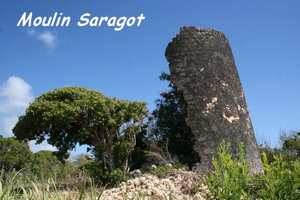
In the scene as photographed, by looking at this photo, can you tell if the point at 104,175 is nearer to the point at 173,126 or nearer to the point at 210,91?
the point at 173,126

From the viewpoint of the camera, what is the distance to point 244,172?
7414 millimetres

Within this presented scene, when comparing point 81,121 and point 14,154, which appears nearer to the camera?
point 81,121

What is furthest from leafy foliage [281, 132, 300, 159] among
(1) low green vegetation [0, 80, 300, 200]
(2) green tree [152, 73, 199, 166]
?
(2) green tree [152, 73, 199, 166]

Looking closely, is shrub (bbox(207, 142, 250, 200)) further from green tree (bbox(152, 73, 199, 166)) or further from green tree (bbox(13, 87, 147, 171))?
green tree (bbox(13, 87, 147, 171))

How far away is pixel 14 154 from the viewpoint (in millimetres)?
36875

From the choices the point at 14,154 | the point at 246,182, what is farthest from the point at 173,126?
the point at 14,154

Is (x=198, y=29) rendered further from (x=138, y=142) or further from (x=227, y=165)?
(x=227, y=165)

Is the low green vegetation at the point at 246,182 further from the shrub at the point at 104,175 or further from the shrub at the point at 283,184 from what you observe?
the shrub at the point at 104,175

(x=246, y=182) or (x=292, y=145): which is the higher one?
(x=292, y=145)

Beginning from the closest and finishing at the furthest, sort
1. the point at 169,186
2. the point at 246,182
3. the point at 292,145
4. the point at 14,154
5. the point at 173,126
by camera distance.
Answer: the point at 246,182 < the point at 169,186 < the point at 173,126 < the point at 292,145 < the point at 14,154

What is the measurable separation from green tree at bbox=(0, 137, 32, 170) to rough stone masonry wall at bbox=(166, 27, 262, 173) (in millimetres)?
20751

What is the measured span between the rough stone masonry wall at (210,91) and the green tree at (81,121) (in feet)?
15.6

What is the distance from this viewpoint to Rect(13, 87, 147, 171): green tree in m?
20.9

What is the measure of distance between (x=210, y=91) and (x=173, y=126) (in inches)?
129
